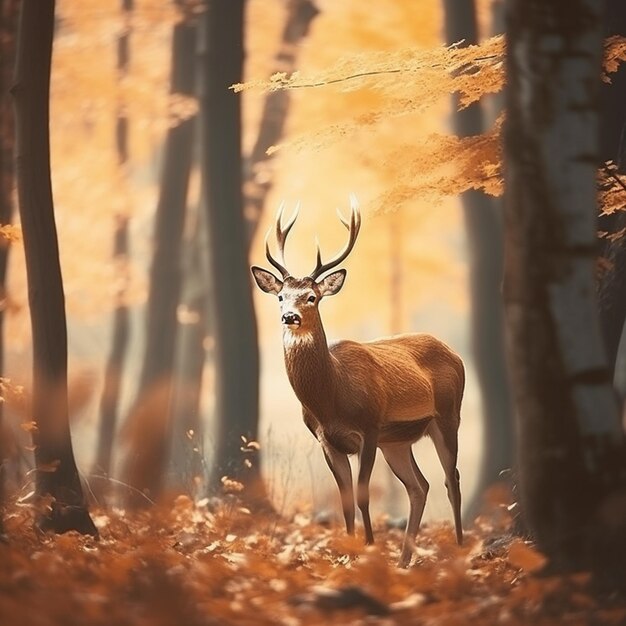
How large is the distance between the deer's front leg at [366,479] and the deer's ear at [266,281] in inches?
44.8

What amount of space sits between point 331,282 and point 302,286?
9.6 inches

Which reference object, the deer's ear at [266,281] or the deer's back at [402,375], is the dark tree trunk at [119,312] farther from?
the deer's ear at [266,281]

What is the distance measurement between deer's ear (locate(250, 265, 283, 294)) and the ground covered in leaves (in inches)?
73.6

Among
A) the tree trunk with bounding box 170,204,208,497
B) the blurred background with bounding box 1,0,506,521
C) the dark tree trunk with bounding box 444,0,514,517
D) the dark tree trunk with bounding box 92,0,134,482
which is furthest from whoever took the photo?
the blurred background with bounding box 1,0,506,521

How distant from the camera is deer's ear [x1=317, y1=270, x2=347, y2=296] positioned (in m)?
7.48

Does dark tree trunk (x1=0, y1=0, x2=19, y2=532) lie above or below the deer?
above

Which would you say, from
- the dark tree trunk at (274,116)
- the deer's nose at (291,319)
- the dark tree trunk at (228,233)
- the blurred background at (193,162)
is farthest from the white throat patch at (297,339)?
the dark tree trunk at (274,116)

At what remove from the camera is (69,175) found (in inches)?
651

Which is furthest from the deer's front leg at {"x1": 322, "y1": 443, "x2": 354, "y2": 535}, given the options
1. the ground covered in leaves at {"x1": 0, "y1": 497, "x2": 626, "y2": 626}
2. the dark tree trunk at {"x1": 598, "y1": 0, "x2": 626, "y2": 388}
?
the dark tree trunk at {"x1": 598, "y1": 0, "x2": 626, "y2": 388}

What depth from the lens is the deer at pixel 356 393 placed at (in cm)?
739

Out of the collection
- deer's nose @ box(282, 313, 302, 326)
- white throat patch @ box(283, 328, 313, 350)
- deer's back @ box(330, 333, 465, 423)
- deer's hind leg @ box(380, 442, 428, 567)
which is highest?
deer's nose @ box(282, 313, 302, 326)

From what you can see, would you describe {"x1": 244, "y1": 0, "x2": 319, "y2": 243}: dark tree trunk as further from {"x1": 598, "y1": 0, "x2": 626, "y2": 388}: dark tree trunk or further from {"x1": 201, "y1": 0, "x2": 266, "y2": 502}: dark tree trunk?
{"x1": 598, "y1": 0, "x2": 626, "y2": 388}: dark tree trunk

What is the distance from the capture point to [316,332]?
7.45m

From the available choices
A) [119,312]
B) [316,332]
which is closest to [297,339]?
[316,332]
